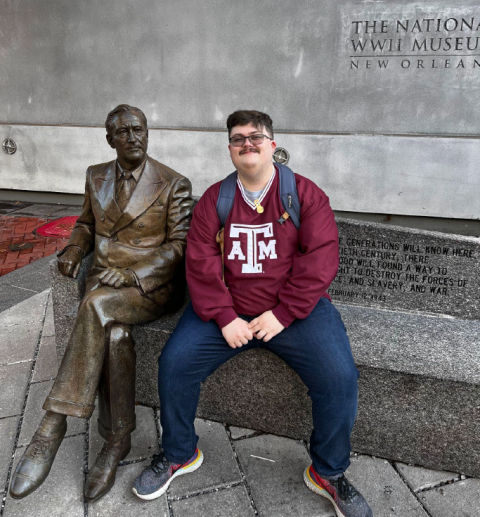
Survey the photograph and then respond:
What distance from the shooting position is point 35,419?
2771mm

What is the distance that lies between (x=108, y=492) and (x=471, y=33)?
638cm

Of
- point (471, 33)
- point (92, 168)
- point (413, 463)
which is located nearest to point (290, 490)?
point (413, 463)

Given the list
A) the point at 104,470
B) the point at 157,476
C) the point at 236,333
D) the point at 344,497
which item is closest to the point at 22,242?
the point at 104,470

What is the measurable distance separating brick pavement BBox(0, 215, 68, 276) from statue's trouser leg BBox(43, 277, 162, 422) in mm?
3265

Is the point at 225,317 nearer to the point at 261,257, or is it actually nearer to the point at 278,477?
the point at 261,257

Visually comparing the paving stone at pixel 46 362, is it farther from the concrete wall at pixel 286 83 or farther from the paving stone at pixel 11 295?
the concrete wall at pixel 286 83

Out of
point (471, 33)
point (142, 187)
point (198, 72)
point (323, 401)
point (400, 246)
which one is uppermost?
point (471, 33)

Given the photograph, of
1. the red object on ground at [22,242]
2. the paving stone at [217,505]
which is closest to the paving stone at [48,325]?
the red object on ground at [22,242]

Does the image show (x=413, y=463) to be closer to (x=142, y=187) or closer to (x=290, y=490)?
(x=290, y=490)

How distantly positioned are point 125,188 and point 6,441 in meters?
1.59

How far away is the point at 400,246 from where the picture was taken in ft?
9.71

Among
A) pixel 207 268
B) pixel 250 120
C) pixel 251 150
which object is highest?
pixel 250 120

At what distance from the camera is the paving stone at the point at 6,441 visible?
240 cm

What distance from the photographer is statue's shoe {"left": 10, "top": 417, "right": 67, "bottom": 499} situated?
2.12 meters
